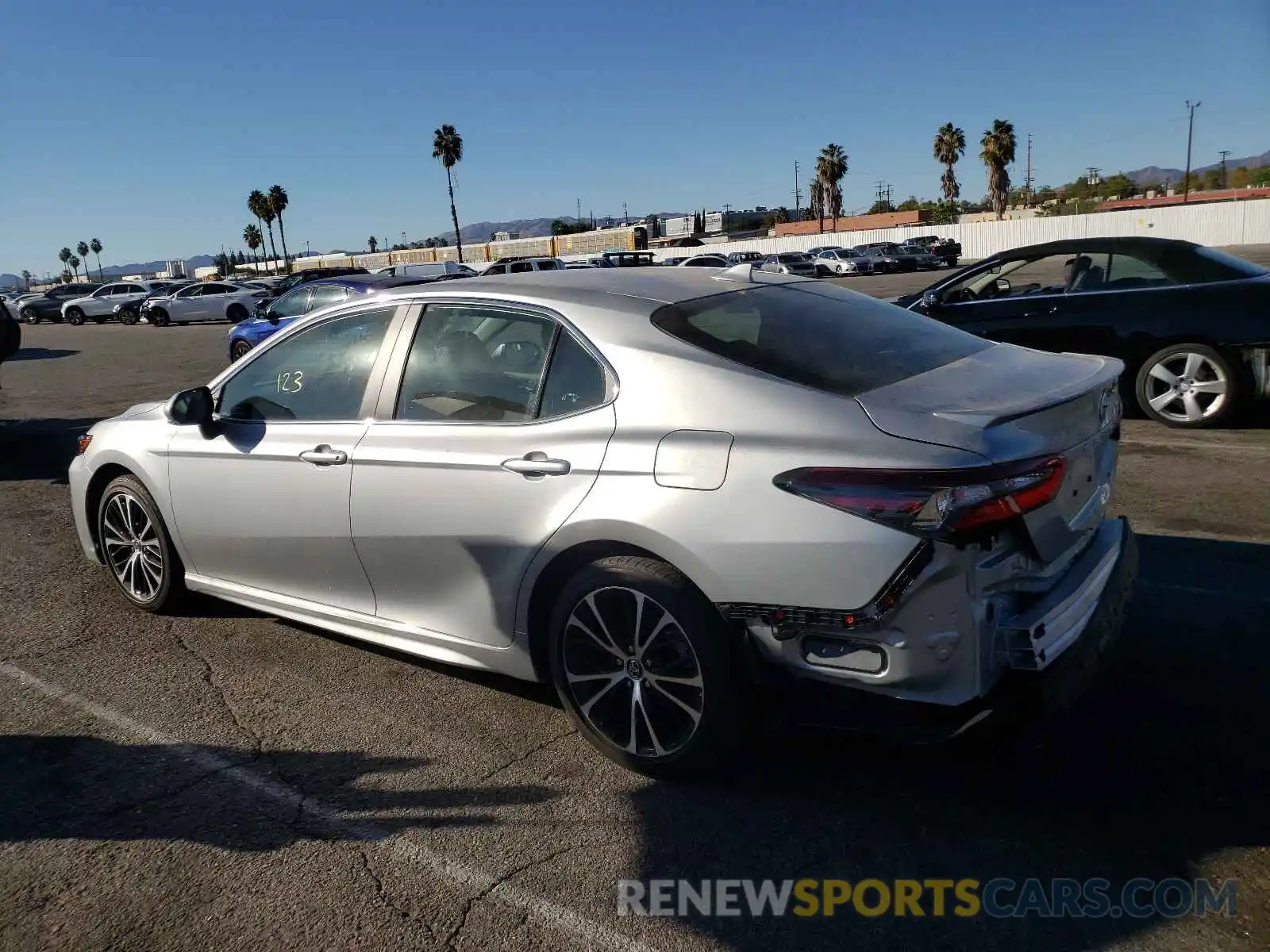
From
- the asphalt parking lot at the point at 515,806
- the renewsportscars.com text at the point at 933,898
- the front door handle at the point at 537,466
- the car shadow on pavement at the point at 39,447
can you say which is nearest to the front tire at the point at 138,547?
the asphalt parking lot at the point at 515,806

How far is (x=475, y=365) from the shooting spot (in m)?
3.80

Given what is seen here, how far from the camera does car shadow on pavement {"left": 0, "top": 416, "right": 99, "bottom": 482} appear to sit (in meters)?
9.21

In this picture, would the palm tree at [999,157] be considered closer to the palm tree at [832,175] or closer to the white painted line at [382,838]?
the palm tree at [832,175]

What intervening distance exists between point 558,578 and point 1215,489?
490 centimetres

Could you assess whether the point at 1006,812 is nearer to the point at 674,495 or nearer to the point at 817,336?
the point at 674,495

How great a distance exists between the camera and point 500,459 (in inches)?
138

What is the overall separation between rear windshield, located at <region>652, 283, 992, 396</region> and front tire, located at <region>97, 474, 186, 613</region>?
9.38ft

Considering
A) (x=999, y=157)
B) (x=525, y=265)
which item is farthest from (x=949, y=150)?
(x=525, y=265)

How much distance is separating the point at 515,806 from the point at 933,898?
1.30 metres

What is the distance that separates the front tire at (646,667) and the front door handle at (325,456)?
118cm

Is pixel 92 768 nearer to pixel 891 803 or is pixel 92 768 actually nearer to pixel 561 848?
pixel 561 848

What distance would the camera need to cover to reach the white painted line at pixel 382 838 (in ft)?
8.79

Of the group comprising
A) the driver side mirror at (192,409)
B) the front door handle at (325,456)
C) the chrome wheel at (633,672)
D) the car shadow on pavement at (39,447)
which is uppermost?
the driver side mirror at (192,409)

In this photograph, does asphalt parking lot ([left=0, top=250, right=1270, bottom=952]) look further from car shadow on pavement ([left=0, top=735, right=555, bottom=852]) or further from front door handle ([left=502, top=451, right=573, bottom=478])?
front door handle ([left=502, top=451, right=573, bottom=478])
